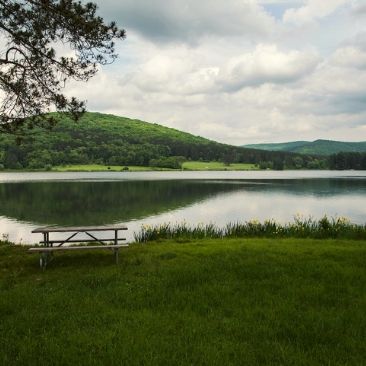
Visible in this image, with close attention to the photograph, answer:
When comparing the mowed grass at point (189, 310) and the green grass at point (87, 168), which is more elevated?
the mowed grass at point (189, 310)

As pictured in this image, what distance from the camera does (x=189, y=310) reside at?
8203mm

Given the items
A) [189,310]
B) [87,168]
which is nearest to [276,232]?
[189,310]

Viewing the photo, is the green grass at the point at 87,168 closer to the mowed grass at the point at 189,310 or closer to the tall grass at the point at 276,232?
the tall grass at the point at 276,232

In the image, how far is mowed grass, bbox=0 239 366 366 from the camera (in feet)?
21.0

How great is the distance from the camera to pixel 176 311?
8109 mm

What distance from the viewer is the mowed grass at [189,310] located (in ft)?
21.0

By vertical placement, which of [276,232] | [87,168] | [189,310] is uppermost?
[189,310]

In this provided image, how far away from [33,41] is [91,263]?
7324 mm

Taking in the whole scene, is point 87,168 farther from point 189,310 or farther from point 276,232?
point 189,310

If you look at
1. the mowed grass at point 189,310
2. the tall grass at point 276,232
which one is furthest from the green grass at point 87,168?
the mowed grass at point 189,310

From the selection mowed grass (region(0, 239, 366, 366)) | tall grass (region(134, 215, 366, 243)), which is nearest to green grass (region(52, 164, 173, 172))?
tall grass (region(134, 215, 366, 243))

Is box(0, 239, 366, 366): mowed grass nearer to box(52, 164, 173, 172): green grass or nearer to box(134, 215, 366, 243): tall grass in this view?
box(134, 215, 366, 243): tall grass

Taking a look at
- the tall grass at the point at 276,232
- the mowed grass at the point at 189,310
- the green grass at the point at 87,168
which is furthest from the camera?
the green grass at the point at 87,168

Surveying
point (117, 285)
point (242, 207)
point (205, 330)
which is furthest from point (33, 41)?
point (242, 207)
